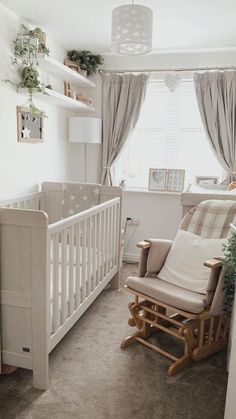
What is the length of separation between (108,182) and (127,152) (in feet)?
1.52

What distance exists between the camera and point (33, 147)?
3.13 m

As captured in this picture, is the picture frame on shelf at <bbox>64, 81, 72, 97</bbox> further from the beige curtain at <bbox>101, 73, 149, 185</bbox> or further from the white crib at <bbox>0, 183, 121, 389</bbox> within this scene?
the white crib at <bbox>0, 183, 121, 389</bbox>

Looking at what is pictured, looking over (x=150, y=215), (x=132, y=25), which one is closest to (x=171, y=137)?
(x=150, y=215)

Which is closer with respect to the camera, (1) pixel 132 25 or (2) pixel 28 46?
(1) pixel 132 25

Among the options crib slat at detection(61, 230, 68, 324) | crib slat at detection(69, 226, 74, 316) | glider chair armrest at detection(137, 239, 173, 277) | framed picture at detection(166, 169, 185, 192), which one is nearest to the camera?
crib slat at detection(61, 230, 68, 324)

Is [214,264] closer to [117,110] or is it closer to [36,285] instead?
[36,285]

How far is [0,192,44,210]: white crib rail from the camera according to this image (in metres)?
2.69

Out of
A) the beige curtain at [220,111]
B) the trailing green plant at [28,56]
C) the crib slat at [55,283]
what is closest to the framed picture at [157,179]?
the beige curtain at [220,111]

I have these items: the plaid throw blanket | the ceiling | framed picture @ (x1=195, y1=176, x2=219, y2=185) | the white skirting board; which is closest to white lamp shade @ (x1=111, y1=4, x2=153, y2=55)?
the ceiling

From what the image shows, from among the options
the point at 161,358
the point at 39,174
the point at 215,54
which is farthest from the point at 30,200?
the point at 215,54

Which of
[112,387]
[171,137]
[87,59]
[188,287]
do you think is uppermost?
[87,59]

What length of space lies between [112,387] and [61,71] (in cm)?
271

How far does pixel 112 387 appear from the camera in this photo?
1828mm

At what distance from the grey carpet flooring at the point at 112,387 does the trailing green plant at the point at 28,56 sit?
195 cm
